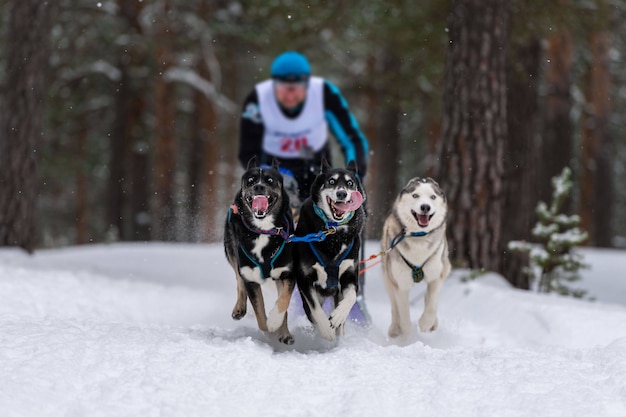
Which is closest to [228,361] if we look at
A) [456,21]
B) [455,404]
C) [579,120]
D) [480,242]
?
[455,404]

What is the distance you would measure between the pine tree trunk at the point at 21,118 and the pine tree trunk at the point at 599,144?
14.9m

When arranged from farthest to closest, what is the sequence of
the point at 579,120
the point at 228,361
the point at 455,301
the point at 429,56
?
the point at 579,120
the point at 429,56
the point at 455,301
the point at 228,361

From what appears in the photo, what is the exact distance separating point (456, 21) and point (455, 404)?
5581 millimetres

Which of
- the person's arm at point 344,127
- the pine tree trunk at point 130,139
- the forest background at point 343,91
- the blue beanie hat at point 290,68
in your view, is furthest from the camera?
the pine tree trunk at point 130,139

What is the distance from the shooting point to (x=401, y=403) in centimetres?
322

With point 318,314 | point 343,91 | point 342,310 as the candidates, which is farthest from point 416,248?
point 343,91

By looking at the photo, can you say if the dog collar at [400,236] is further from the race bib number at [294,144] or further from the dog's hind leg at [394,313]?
the race bib number at [294,144]

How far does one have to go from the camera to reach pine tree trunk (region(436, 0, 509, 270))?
754 cm

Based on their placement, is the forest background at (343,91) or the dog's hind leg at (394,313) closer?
the dog's hind leg at (394,313)

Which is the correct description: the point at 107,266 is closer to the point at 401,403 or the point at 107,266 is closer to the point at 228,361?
the point at 228,361

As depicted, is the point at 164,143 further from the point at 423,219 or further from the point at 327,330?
the point at 327,330

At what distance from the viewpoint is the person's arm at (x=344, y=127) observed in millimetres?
6082

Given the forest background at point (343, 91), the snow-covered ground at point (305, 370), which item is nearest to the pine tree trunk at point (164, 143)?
the forest background at point (343, 91)

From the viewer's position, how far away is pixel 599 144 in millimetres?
18672
